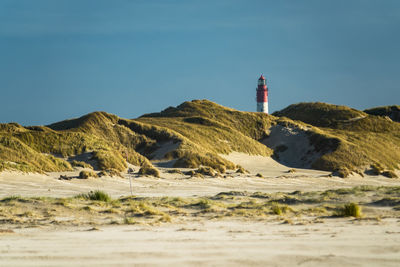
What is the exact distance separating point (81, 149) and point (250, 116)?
135 ft

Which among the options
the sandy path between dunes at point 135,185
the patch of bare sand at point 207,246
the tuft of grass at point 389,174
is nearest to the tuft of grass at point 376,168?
the tuft of grass at point 389,174

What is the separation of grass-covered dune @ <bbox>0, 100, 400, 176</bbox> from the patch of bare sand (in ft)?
69.1

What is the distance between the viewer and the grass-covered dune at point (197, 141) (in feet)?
137

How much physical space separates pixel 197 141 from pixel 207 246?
5371 cm

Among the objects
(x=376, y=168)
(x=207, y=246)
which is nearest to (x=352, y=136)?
(x=376, y=168)

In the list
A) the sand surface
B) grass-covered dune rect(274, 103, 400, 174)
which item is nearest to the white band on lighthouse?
grass-covered dune rect(274, 103, 400, 174)

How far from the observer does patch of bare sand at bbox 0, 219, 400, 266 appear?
7227 mm

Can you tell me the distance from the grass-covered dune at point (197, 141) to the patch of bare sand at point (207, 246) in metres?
21.1

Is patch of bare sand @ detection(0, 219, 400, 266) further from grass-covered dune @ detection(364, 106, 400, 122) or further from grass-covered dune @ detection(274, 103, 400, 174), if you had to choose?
grass-covered dune @ detection(364, 106, 400, 122)

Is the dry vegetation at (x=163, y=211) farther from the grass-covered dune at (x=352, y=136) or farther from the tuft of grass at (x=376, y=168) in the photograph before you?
the tuft of grass at (x=376, y=168)

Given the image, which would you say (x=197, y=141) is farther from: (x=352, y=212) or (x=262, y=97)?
(x=352, y=212)

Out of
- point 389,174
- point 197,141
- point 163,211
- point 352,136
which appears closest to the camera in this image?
point 163,211

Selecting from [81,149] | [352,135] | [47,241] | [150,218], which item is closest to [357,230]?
[150,218]

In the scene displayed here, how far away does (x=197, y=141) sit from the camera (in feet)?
205
